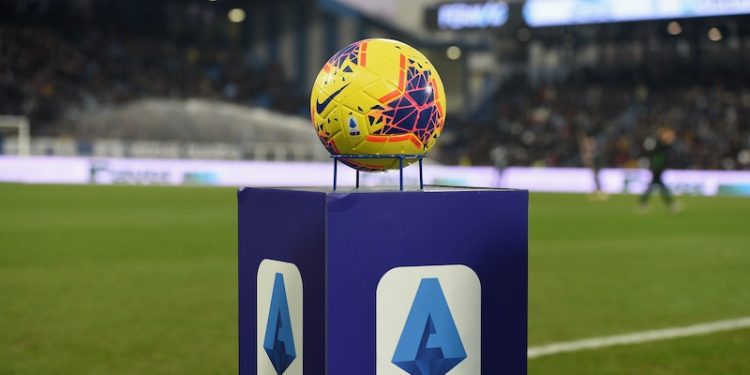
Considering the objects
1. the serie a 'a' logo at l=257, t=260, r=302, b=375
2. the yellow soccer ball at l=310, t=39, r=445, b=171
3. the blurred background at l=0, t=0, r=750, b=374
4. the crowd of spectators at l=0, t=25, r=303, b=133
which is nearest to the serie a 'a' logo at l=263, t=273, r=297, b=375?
the serie a 'a' logo at l=257, t=260, r=302, b=375

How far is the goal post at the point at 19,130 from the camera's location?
3622cm

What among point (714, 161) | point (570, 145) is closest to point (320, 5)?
point (570, 145)

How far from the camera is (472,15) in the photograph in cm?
4850

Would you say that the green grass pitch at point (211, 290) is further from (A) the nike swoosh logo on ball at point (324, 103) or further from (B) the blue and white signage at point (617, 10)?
(B) the blue and white signage at point (617, 10)

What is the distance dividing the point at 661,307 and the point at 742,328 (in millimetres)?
1133

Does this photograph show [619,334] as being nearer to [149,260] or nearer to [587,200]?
[149,260]

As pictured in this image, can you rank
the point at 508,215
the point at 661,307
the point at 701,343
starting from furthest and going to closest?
the point at 661,307 < the point at 701,343 < the point at 508,215

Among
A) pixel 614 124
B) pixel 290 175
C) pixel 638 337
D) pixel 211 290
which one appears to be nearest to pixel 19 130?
pixel 290 175

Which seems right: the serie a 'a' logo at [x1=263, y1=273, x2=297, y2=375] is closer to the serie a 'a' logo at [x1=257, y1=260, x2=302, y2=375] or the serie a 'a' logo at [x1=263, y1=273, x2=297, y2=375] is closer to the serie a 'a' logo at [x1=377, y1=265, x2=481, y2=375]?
the serie a 'a' logo at [x1=257, y1=260, x2=302, y2=375]

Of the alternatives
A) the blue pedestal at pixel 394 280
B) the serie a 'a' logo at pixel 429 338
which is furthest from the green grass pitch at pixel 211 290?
the serie a 'a' logo at pixel 429 338

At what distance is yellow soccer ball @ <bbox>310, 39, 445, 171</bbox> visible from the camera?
401 cm

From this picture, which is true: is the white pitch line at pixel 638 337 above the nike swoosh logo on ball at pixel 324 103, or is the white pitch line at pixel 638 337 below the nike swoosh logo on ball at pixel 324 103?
below

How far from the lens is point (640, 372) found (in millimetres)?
6285

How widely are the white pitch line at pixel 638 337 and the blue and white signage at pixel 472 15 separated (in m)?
40.3
